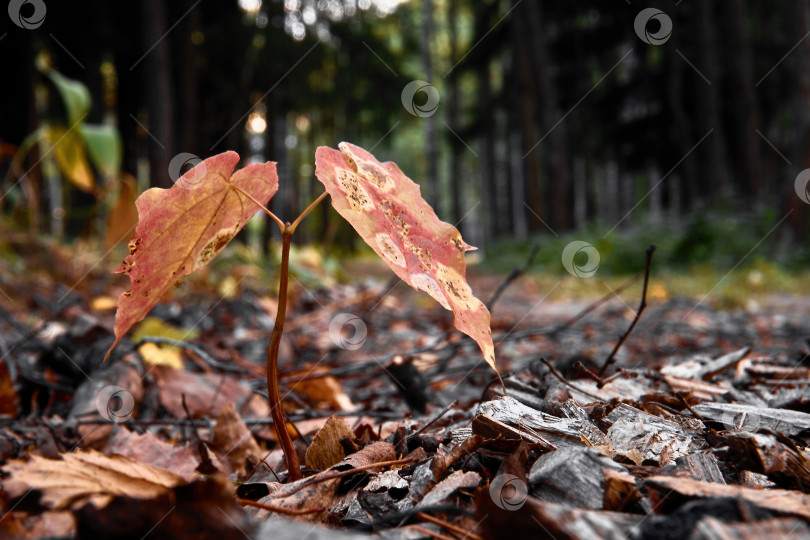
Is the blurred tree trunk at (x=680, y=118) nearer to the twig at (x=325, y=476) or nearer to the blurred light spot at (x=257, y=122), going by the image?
the blurred light spot at (x=257, y=122)

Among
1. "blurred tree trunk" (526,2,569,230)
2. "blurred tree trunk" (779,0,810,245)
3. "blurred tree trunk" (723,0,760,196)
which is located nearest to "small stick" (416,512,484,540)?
"blurred tree trunk" (779,0,810,245)

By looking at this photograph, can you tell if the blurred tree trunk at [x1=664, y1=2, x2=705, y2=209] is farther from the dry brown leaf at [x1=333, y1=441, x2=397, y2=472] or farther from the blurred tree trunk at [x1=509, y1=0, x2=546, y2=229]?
the dry brown leaf at [x1=333, y1=441, x2=397, y2=472]

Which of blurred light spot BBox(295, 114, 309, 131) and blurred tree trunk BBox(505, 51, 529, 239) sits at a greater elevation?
blurred light spot BBox(295, 114, 309, 131)

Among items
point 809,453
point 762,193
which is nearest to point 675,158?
point 762,193

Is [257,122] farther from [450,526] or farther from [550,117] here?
[550,117]

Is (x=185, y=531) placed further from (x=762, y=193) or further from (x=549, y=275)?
(x=762, y=193)

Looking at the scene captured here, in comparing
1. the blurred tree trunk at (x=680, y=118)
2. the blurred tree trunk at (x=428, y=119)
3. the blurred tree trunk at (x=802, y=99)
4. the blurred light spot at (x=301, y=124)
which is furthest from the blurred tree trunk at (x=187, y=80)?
the blurred tree trunk at (x=680, y=118)
